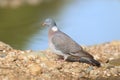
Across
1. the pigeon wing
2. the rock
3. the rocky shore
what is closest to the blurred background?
the rocky shore

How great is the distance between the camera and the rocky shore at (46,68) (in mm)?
8310

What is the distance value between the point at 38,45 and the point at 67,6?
9.98 metres

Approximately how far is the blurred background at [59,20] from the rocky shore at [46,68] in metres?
5.23

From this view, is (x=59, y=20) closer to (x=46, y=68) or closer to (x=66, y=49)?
(x=66, y=49)

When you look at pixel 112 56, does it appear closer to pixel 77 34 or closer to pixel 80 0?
pixel 77 34

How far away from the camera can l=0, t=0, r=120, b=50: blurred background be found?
1636cm

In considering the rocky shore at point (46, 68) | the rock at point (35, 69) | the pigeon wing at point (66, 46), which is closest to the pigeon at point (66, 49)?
the pigeon wing at point (66, 46)

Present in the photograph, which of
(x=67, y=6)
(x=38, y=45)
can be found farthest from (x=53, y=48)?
(x=67, y=6)

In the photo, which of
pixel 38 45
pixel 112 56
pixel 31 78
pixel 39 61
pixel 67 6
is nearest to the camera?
pixel 31 78

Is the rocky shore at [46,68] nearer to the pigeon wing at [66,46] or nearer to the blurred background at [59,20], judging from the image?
the pigeon wing at [66,46]

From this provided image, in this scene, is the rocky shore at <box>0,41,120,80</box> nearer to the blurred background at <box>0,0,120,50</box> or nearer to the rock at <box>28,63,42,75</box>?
the rock at <box>28,63,42,75</box>

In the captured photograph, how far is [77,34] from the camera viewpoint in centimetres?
1709

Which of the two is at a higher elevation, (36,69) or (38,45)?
(38,45)

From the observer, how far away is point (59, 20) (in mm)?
20125
